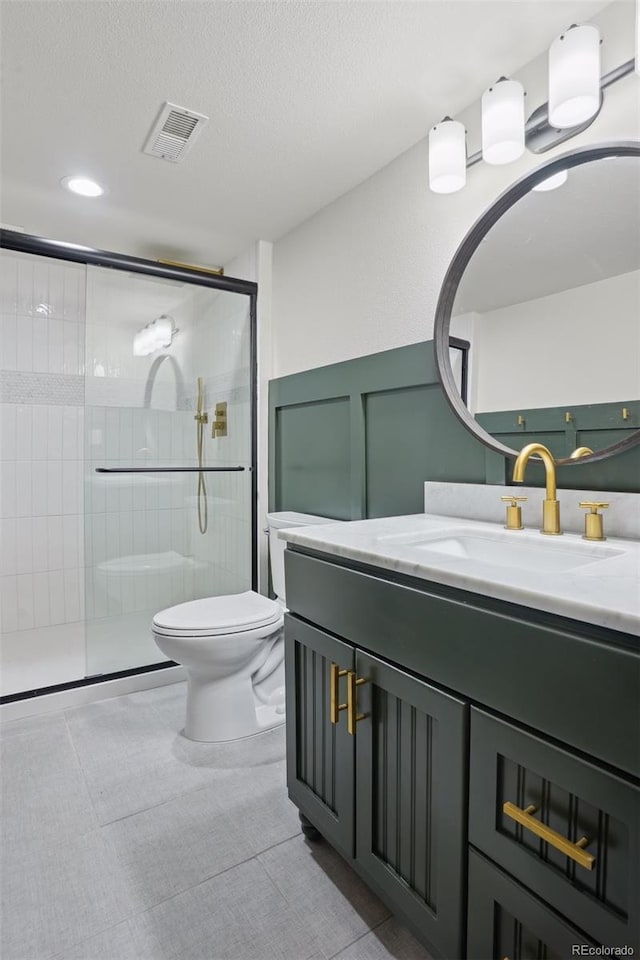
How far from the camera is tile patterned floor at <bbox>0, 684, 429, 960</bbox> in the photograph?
1114 millimetres

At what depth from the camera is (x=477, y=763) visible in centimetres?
86

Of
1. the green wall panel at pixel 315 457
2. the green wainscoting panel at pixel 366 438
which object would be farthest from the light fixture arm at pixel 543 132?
the green wall panel at pixel 315 457

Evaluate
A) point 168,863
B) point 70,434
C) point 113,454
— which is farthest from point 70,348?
point 168,863

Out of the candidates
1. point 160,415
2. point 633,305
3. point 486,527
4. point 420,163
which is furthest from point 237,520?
point 633,305

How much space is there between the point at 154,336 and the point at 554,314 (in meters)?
1.77

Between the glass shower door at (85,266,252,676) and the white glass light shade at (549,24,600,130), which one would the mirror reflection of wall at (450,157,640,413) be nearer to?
the white glass light shade at (549,24,600,130)

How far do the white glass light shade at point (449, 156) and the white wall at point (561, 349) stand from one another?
414 millimetres

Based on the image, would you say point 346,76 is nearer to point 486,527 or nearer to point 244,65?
point 244,65

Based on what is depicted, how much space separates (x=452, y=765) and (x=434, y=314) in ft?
4.48

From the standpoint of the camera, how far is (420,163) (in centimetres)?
180

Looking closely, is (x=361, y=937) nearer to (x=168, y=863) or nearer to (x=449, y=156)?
(x=168, y=863)

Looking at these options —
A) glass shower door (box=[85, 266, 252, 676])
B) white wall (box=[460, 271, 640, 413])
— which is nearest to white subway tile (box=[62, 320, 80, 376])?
glass shower door (box=[85, 266, 252, 676])

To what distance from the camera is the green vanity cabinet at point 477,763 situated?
692 mm

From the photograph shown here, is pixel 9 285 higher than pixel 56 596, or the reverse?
pixel 9 285
